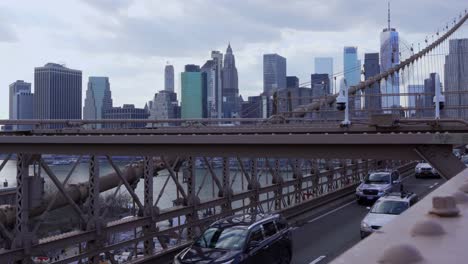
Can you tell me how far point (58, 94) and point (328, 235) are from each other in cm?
3176

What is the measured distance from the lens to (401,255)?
5.42ft

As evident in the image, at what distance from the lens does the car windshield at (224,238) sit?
11889 millimetres

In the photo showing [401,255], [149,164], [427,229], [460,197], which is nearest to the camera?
[401,255]

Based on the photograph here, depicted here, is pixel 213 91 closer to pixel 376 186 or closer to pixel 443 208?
pixel 376 186

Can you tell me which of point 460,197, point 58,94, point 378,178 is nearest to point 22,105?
point 58,94

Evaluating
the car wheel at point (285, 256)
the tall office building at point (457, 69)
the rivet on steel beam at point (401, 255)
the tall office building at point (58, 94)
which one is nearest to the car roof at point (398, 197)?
the car wheel at point (285, 256)

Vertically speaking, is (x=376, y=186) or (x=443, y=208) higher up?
(x=443, y=208)

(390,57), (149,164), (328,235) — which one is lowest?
(328,235)

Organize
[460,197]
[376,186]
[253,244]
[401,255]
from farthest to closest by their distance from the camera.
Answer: [376,186]
[253,244]
[460,197]
[401,255]

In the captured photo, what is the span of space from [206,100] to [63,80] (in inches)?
475

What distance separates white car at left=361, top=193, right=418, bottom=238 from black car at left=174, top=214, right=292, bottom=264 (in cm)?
342

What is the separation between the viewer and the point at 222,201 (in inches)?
725

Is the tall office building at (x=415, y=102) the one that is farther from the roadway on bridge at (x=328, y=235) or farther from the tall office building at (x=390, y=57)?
the roadway on bridge at (x=328, y=235)

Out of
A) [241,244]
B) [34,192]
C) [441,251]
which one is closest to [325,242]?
[241,244]
